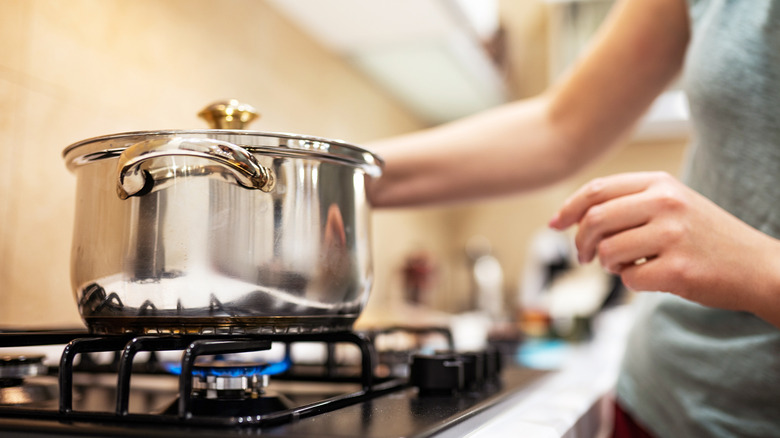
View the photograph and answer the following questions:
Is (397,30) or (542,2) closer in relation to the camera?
(397,30)

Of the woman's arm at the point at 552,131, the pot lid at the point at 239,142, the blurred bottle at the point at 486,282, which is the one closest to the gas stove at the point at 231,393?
the pot lid at the point at 239,142

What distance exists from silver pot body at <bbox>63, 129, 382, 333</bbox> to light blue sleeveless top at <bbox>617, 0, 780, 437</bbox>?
0.40 m

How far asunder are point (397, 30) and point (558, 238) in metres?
1.22

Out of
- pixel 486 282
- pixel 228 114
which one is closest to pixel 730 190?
pixel 228 114

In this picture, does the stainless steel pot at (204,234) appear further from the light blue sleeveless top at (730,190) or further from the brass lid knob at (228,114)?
the light blue sleeveless top at (730,190)

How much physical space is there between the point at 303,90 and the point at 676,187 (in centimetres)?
105

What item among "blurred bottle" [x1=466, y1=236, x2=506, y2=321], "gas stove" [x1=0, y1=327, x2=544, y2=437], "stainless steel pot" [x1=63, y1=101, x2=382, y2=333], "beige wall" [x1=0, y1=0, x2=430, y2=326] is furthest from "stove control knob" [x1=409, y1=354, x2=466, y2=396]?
"blurred bottle" [x1=466, y1=236, x2=506, y2=321]

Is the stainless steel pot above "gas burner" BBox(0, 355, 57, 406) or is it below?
above

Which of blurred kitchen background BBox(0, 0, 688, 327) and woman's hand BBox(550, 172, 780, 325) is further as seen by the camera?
blurred kitchen background BBox(0, 0, 688, 327)

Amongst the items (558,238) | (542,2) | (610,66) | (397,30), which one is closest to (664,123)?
(558,238)

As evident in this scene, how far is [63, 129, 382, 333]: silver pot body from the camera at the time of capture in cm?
40

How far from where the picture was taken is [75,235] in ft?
1.52

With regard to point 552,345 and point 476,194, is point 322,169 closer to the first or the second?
point 476,194

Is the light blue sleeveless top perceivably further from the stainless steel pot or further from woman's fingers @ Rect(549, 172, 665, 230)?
the stainless steel pot
